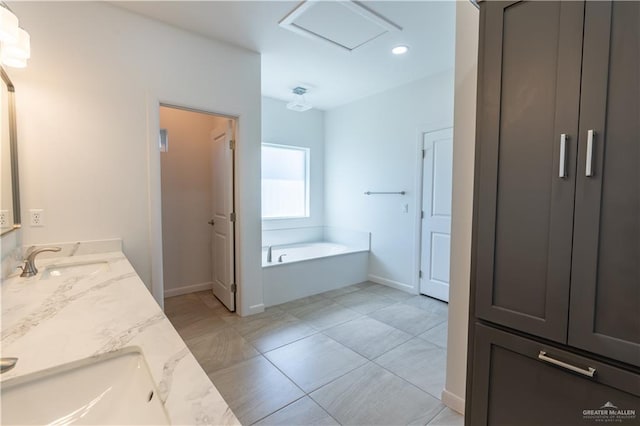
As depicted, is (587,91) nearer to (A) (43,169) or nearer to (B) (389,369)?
(B) (389,369)

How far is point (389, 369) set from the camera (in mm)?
2217

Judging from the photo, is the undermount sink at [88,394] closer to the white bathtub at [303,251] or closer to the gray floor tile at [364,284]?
the white bathtub at [303,251]

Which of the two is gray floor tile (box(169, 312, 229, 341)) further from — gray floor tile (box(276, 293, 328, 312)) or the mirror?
the mirror

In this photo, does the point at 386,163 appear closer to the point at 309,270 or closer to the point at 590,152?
the point at 309,270

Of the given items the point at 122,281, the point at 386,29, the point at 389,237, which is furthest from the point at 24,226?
the point at 389,237

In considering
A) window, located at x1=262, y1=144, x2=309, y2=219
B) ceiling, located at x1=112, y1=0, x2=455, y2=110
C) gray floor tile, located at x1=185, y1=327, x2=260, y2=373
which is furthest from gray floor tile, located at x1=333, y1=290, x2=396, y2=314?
ceiling, located at x1=112, y1=0, x2=455, y2=110

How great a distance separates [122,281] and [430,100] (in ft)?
11.7

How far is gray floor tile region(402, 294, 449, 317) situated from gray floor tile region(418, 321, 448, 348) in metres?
0.37

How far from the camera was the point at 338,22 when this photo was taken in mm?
2424

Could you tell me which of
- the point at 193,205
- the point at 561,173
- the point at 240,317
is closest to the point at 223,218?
the point at 193,205

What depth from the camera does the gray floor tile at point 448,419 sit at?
1.69 m

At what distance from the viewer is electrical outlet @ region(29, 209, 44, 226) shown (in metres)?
2.02

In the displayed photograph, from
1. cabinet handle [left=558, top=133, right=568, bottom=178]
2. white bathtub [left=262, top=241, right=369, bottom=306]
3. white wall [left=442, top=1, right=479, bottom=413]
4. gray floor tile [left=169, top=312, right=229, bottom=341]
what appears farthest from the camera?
white bathtub [left=262, top=241, right=369, bottom=306]

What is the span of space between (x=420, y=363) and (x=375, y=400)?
23.0 inches
